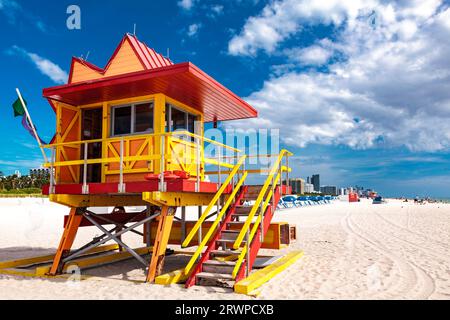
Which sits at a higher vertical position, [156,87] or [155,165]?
[156,87]

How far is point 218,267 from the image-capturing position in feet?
28.8

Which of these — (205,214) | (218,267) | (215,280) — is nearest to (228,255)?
(218,267)

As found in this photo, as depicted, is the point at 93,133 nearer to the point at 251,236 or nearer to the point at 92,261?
the point at 92,261

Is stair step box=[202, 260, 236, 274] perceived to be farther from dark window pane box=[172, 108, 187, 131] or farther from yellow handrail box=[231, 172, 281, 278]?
dark window pane box=[172, 108, 187, 131]

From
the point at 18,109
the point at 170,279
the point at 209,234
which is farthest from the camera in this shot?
the point at 18,109

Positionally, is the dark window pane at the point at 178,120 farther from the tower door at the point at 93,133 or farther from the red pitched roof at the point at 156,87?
the tower door at the point at 93,133

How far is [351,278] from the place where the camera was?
9.62m

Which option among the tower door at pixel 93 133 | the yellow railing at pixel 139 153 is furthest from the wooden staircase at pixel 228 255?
the tower door at pixel 93 133

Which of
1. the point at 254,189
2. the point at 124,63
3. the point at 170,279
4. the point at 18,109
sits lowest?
the point at 170,279

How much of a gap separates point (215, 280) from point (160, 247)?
1701 mm

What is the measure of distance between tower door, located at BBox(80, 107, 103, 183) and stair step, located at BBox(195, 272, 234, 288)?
5.12 m

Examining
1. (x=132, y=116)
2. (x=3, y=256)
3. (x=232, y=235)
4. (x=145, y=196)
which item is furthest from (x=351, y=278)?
(x=3, y=256)

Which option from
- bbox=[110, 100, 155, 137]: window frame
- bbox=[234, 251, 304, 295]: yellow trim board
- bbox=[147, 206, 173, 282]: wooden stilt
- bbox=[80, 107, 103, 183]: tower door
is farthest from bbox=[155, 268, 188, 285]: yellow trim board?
bbox=[80, 107, 103, 183]: tower door

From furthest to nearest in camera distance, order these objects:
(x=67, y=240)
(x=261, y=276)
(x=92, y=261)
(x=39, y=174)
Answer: (x=39, y=174)
(x=92, y=261)
(x=67, y=240)
(x=261, y=276)
